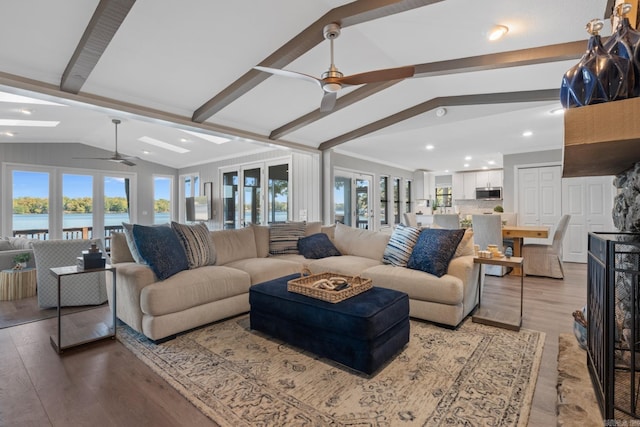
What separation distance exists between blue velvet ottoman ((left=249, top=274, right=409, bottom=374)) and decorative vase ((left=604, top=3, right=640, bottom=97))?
172 cm

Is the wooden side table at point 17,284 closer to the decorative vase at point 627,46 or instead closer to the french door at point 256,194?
the french door at point 256,194

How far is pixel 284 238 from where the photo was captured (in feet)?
14.3

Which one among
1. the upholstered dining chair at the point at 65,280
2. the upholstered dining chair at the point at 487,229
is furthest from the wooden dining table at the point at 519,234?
the upholstered dining chair at the point at 65,280

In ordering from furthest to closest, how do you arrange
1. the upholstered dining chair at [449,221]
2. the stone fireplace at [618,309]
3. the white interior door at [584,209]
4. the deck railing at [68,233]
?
the deck railing at [68,233]
the white interior door at [584,209]
the upholstered dining chair at [449,221]
the stone fireplace at [618,309]

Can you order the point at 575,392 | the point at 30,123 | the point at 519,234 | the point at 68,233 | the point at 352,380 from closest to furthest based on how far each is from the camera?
the point at 575,392 → the point at 352,380 → the point at 519,234 → the point at 30,123 → the point at 68,233

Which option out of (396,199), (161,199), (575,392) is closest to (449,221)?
(575,392)

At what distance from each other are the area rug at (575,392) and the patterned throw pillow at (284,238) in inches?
121

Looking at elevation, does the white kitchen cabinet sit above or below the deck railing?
above

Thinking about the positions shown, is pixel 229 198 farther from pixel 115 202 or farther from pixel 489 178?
pixel 489 178

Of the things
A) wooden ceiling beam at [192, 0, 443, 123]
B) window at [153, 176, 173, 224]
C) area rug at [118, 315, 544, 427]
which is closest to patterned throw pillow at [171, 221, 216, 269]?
area rug at [118, 315, 544, 427]

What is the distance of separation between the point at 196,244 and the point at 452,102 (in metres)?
3.92

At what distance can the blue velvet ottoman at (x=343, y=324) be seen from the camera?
207 centimetres

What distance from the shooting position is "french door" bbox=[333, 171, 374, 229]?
6.91 m

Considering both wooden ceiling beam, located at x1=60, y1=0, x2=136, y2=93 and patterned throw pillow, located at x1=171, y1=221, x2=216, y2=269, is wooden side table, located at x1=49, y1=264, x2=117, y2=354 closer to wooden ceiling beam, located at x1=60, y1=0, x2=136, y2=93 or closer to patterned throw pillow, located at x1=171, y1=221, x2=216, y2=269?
patterned throw pillow, located at x1=171, y1=221, x2=216, y2=269
